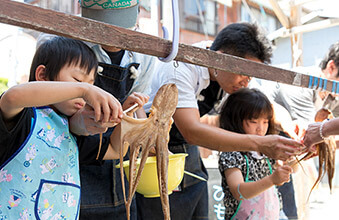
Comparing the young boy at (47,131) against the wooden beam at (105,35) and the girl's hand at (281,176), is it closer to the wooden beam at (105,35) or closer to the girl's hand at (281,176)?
the wooden beam at (105,35)

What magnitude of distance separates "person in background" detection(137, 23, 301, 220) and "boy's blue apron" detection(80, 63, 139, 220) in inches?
10.8

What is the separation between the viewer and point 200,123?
191 cm

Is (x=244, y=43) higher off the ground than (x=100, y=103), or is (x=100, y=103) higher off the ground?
Result: (x=244, y=43)

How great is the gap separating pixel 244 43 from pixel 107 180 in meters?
1.03

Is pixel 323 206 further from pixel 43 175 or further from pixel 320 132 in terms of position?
pixel 43 175

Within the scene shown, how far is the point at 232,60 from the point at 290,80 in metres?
0.45

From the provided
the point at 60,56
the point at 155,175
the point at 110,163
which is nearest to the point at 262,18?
the point at 110,163

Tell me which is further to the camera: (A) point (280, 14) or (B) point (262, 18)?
(B) point (262, 18)

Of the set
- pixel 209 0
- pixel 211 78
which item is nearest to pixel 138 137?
pixel 211 78

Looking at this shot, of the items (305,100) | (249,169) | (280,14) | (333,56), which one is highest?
(280,14)

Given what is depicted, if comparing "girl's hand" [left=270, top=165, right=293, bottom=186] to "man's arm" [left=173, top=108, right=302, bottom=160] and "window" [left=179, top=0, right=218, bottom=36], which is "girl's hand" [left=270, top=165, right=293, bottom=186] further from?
"window" [left=179, top=0, right=218, bottom=36]

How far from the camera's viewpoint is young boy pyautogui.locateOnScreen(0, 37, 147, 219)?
3.50ft

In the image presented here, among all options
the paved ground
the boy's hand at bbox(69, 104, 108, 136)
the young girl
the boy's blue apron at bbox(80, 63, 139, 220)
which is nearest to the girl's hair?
the young girl

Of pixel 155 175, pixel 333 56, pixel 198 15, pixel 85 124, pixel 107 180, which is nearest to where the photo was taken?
pixel 85 124
